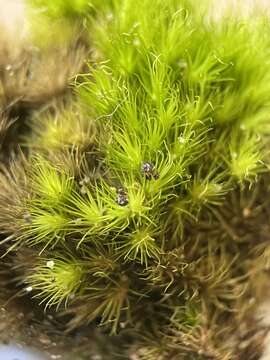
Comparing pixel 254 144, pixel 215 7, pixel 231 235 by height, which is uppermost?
pixel 215 7

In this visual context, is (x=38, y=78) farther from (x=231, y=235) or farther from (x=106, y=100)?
(x=231, y=235)

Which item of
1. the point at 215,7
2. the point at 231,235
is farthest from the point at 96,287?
the point at 215,7

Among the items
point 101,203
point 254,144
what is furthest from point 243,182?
point 101,203

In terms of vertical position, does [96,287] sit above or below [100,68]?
below

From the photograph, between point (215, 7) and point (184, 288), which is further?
point (215, 7)

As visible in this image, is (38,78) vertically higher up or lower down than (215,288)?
higher up

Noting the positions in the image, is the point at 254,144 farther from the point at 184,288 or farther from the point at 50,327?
the point at 50,327
